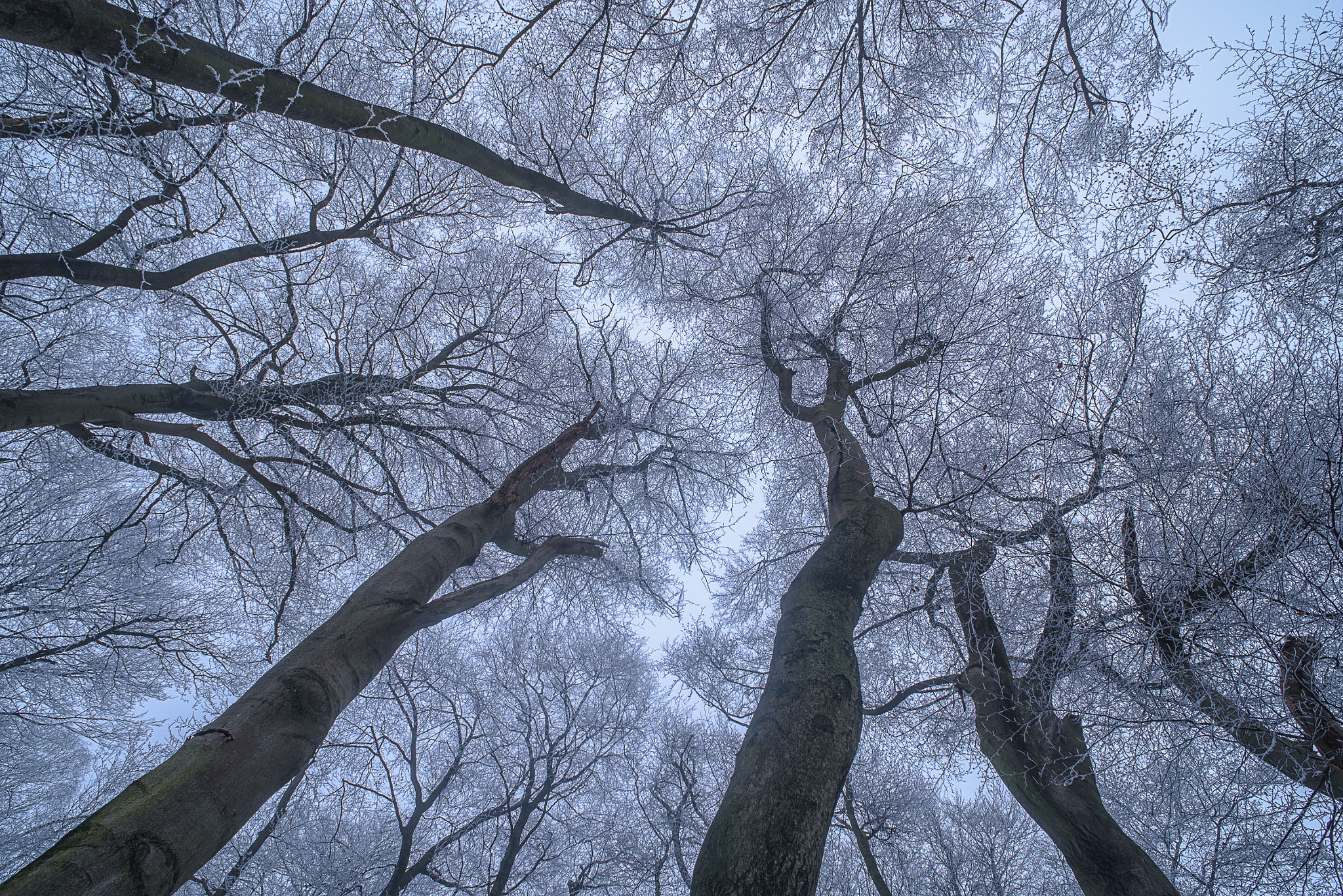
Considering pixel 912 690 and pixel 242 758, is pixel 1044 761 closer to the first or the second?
pixel 912 690

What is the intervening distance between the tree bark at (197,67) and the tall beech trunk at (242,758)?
102 inches

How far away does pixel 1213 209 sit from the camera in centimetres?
393

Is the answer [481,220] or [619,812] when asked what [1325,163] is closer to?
[481,220]

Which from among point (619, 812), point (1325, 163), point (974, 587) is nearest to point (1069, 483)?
point (974, 587)

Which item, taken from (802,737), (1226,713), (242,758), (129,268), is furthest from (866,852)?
(129,268)

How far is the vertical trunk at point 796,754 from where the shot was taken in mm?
1668

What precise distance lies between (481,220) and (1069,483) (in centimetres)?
610

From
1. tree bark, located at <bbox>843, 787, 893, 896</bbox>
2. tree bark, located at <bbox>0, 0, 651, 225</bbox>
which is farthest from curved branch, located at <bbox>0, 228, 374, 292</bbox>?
tree bark, located at <bbox>843, 787, 893, 896</bbox>

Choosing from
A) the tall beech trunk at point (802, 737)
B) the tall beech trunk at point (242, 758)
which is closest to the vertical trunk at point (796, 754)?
the tall beech trunk at point (802, 737)

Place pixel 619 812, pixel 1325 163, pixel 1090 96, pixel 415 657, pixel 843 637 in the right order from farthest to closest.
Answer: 1. pixel 619 812
2. pixel 415 657
3. pixel 1090 96
4. pixel 1325 163
5. pixel 843 637

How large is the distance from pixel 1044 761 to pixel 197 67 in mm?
6403

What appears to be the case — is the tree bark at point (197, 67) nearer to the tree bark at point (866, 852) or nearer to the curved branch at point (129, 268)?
the curved branch at point (129, 268)

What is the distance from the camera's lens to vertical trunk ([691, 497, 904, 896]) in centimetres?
167

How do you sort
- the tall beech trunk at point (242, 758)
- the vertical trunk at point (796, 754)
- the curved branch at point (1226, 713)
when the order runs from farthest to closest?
the curved branch at point (1226, 713)
the vertical trunk at point (796, 754)
the tall beech trunk at point (242, 758)
